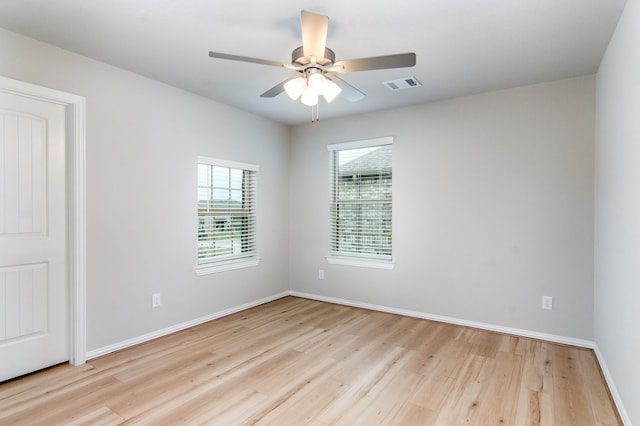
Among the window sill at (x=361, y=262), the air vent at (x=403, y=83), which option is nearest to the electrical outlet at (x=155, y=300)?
the window sill at (x=361, y=262)

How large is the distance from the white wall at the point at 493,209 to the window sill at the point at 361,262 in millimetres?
65

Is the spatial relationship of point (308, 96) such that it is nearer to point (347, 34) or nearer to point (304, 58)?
point (304, 58)

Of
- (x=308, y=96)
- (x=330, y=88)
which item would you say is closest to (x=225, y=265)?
(x=308, y=96)

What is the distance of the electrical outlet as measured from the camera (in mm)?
3349

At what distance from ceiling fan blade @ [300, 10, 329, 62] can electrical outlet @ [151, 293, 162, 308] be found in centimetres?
260

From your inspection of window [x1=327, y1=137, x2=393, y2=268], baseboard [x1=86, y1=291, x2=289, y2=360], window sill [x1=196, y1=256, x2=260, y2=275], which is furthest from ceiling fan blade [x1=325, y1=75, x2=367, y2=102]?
baseboard [x1=86, y1=291, x2=289, y2=360]

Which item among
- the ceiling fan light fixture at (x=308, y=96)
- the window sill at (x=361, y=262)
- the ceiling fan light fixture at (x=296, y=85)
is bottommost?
the window sill at (x=361, y=262)

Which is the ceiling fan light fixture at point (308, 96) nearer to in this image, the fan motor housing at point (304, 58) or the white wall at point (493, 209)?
the fan motor housing at point (304, 58)

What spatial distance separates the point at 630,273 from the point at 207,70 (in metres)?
3.36

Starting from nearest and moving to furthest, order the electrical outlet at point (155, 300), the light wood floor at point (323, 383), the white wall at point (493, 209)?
the light wood floor at point (323, 383), the white wall at point (493, 209), the electrical outlet at point (155, 300)

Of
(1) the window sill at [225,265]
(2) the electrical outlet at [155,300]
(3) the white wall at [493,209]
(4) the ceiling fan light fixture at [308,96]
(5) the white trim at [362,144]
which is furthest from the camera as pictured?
(5) the white trim at [362,144]

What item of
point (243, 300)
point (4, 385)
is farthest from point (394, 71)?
point (4, 385)

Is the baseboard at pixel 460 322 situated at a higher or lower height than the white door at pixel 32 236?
lower

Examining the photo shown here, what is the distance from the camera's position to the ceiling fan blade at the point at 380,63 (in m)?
1.99
